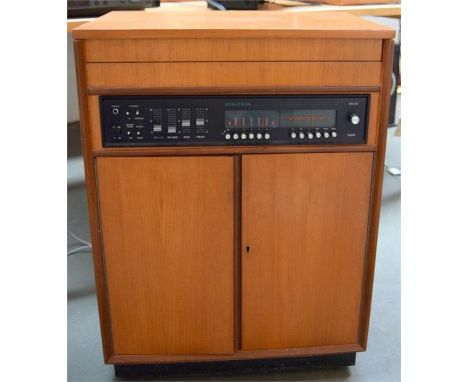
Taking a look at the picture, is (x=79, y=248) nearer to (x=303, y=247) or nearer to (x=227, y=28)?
(x=303, y=247)

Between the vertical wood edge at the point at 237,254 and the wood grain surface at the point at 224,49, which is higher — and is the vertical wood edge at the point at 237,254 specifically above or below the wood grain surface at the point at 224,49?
below

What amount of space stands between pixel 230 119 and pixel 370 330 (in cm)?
85

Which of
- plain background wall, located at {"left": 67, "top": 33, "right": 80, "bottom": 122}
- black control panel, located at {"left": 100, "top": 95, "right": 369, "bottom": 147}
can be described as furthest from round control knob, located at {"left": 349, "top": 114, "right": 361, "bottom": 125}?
plain background wall, located at {"left": 67, "top": 33, "right": 80, "bottom": 122}

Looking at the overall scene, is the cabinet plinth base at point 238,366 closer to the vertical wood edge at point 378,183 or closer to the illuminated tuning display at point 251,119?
the vertical wood edge at point 378,183

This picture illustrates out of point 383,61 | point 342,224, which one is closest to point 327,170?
point 342,224

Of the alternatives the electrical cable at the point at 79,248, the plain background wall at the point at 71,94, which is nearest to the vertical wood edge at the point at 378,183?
the electrical cable at the point at 79,248

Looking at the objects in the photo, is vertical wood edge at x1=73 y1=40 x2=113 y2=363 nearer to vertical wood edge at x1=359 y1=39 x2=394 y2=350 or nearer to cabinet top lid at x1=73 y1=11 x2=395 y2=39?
cabinet top lid at x1=73 y1=11 x2=395 y2=39

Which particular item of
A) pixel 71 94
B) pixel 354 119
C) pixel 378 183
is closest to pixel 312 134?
pixel 354 119

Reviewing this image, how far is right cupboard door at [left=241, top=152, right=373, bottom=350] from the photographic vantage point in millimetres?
1194

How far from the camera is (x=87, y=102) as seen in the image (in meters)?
1.12

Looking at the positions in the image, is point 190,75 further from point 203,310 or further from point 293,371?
point 293,371

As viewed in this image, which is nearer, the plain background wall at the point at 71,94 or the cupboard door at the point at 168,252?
the cupboard door at the point at 168,252

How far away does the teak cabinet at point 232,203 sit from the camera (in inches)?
43.2

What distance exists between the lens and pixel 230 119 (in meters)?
1.15
